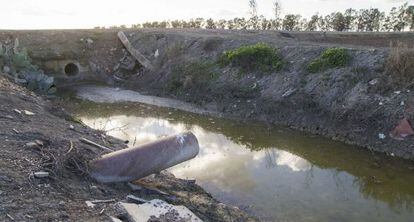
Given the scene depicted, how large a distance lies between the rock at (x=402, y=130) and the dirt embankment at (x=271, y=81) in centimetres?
15

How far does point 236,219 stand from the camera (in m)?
6.76

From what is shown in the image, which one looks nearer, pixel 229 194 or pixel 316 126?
pixel 229 194

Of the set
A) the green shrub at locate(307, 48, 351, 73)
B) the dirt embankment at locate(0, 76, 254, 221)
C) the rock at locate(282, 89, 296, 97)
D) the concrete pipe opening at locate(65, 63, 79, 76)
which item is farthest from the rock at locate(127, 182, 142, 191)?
the concrete pipe opening at locate(65, 63, 79, 76)

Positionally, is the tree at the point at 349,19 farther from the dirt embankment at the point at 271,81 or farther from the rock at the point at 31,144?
the rock at the point at 31,144

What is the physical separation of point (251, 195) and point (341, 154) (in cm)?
344

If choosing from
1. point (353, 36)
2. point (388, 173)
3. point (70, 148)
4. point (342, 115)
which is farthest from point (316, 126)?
point (353, 36)

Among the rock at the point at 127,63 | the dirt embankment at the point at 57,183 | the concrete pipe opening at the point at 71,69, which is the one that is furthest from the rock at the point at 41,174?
the concrete pipe opening at the point at 71,69

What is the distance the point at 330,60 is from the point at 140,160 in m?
9.25

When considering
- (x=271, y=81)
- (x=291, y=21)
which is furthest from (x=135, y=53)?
(x=291, y=21)

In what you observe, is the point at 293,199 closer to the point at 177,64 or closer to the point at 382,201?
the point at 382,201

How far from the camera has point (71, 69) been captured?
22.7 meters

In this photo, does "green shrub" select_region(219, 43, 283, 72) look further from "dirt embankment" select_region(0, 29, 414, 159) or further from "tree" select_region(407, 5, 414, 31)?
"tree" select_region(407, 5, 414, 31)

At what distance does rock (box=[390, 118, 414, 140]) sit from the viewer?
10773mm

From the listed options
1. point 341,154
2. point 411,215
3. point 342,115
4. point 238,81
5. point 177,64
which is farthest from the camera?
point 177,64
